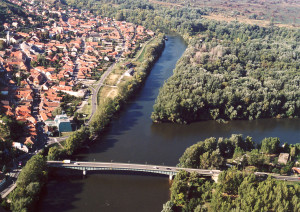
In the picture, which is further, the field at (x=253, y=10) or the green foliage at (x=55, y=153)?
the field at (x=253, y=10)

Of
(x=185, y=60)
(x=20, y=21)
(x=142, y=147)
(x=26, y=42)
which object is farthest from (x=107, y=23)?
(x=142, y=147)

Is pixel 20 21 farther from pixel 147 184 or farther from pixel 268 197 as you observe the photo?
pixel 268 197

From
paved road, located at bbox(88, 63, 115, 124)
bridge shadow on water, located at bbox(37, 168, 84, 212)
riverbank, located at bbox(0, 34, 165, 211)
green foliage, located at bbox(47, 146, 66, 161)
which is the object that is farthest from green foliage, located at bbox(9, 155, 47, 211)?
paved road, located at bbox(88, 63, 115, 124)

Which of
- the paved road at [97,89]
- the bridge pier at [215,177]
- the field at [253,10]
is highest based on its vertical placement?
the field at [253,10]

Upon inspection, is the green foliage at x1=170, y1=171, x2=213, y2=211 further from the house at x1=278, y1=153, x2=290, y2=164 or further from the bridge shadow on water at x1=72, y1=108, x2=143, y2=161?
the bridge shadow on water at x1=72, y1=108, x2=143, y2=161

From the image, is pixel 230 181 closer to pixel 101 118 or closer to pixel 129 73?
pixel 101 118

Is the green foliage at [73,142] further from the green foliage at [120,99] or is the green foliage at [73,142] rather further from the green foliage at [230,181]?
the green foliage at [230,181]

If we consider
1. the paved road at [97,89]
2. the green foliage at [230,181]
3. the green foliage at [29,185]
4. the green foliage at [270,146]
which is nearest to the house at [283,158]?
the green foliage at [270,146]
